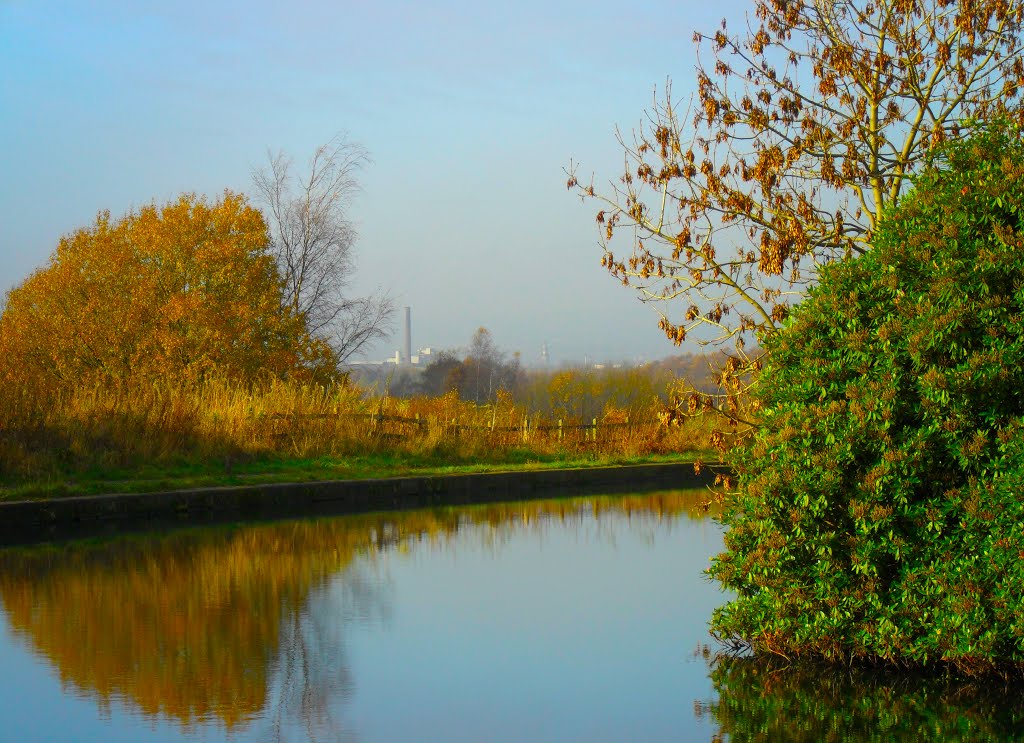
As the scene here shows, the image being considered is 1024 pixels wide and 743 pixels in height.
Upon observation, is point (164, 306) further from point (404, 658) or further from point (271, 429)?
point (404, 658)

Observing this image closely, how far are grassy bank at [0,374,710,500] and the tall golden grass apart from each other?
0.03 metres

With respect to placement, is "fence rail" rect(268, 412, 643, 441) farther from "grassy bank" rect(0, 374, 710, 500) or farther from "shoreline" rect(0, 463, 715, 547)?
"shoreline" rect(0, 463, 715, 547)

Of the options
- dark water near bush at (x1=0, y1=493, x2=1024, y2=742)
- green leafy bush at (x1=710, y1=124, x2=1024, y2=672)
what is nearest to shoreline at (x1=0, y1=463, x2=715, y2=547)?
dark water near bush at (x1=0, y1=493, x2=1024, y2=742)

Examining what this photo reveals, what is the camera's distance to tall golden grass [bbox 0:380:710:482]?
20719 millimetres

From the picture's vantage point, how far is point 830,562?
26.6 ft

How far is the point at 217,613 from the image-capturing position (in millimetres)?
10359

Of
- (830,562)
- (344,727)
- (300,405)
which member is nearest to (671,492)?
(300,405)

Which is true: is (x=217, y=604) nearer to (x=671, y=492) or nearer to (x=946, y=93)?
(x=946, y=93)

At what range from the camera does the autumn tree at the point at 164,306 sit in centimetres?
3919

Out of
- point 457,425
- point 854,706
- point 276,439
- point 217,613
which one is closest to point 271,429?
point 276,439

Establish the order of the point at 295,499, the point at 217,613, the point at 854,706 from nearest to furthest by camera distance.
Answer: the point at 854,706
the point at 217,613
the point at 295,499

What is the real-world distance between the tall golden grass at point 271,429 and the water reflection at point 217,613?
4.86 meters

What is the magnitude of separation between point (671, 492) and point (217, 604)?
1529 cm

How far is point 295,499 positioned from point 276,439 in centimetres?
499
